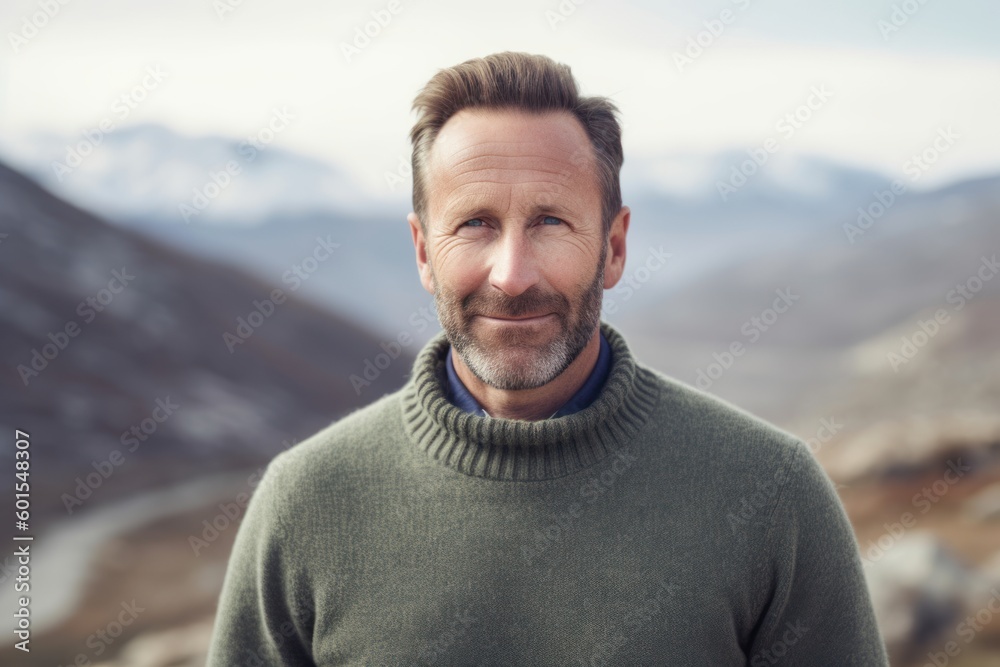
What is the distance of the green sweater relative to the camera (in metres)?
1.52

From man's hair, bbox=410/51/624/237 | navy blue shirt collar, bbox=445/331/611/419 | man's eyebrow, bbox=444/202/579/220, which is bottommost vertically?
navy blue shirt collar, bbox=445/331/611/419

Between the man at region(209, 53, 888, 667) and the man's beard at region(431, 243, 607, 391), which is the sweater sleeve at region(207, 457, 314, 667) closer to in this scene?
the man at region(209, 53, 888, 667)

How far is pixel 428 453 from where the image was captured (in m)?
1.67

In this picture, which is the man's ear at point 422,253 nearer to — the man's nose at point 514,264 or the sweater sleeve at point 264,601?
the man's nose at point 514,264

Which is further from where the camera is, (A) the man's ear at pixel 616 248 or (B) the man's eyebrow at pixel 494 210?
(A) the man's ear at pixel 616 248

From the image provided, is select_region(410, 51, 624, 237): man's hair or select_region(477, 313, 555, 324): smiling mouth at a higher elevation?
select_region(410, 51, 624, 237): man's hair

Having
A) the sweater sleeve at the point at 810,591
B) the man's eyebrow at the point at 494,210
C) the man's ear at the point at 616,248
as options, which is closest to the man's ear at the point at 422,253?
the man's eyebrow at the point at 494,210

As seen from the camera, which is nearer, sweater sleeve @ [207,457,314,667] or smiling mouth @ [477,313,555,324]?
smiling mouth @ [477,313,555,324]

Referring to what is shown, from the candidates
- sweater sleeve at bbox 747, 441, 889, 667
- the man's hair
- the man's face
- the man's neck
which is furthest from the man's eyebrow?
sweater sleeve at bbox 747, 441, 889, 667

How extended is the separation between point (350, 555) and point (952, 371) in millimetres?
5788

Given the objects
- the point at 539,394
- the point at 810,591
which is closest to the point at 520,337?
the point at 539,394

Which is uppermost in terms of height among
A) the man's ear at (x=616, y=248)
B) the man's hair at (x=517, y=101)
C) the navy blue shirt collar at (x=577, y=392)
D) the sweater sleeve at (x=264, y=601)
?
the man's hair at (x=517, y=101)

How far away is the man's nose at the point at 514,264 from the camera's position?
1517 millimetres

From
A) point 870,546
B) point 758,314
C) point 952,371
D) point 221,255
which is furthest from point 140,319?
point 952,371
